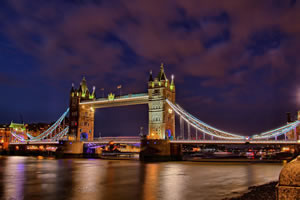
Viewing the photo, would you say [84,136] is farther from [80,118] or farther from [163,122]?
[163,122]

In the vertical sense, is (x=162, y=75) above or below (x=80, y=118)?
above

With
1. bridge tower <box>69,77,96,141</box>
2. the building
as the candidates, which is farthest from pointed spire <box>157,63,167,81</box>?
the building

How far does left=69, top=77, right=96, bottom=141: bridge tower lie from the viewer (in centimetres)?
5734

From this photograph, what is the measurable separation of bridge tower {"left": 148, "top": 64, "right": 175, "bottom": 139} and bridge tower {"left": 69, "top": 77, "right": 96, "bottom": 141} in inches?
658

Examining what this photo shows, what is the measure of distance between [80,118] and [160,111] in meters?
19.5

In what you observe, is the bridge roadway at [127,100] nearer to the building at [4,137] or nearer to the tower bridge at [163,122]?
the tower bridge at [163,122]

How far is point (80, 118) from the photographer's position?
57312mm

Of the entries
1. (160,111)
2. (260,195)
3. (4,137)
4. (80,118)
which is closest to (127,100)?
(160,111)

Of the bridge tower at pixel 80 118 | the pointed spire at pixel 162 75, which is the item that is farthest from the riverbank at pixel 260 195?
the bridge tower at pixel 80 118

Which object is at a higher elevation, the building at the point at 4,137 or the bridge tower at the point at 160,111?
the bridge tower at the point at 160,111

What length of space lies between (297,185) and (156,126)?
43005 mm

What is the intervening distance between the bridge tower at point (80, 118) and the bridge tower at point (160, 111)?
54.9ft

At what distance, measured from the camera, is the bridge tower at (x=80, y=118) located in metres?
57.3

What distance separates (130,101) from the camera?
49375 mm
